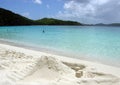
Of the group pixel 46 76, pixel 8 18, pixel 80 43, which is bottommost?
pixel 80 43

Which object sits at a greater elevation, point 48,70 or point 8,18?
point 8,18

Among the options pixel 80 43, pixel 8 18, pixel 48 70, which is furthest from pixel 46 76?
pixel 8 18

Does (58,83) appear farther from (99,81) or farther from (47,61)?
(47,61)

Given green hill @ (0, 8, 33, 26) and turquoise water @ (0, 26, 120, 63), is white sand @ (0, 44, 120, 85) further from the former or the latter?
green hill @ (0, 8, 33, 26)

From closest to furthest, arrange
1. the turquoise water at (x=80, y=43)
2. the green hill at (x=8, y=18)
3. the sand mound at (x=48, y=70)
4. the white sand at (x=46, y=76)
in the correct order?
the white sand at (x=46, y=76)
the sand mound at (x=48, y=70)
the turquoise water at (x=80, y=43)
the green hill at (x=8, y=18)

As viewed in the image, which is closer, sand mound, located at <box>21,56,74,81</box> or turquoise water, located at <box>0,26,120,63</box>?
sand mound, located at <box>21,56,74,81</box>

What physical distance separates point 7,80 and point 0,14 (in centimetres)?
9726

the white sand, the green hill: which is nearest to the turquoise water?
the white sand

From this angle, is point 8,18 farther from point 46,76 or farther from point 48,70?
point 46,76

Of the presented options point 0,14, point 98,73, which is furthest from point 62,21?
point 98,73

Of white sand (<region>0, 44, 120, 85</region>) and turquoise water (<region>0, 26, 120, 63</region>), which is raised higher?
white sand (<region>0, 44, 120, 85</region>)

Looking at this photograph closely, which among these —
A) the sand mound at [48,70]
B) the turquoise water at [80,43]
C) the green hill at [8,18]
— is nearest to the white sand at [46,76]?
the sand mound at [48,70]

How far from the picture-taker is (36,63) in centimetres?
543

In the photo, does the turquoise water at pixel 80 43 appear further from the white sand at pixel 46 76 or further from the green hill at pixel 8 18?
the green hill at pixel 8 18
